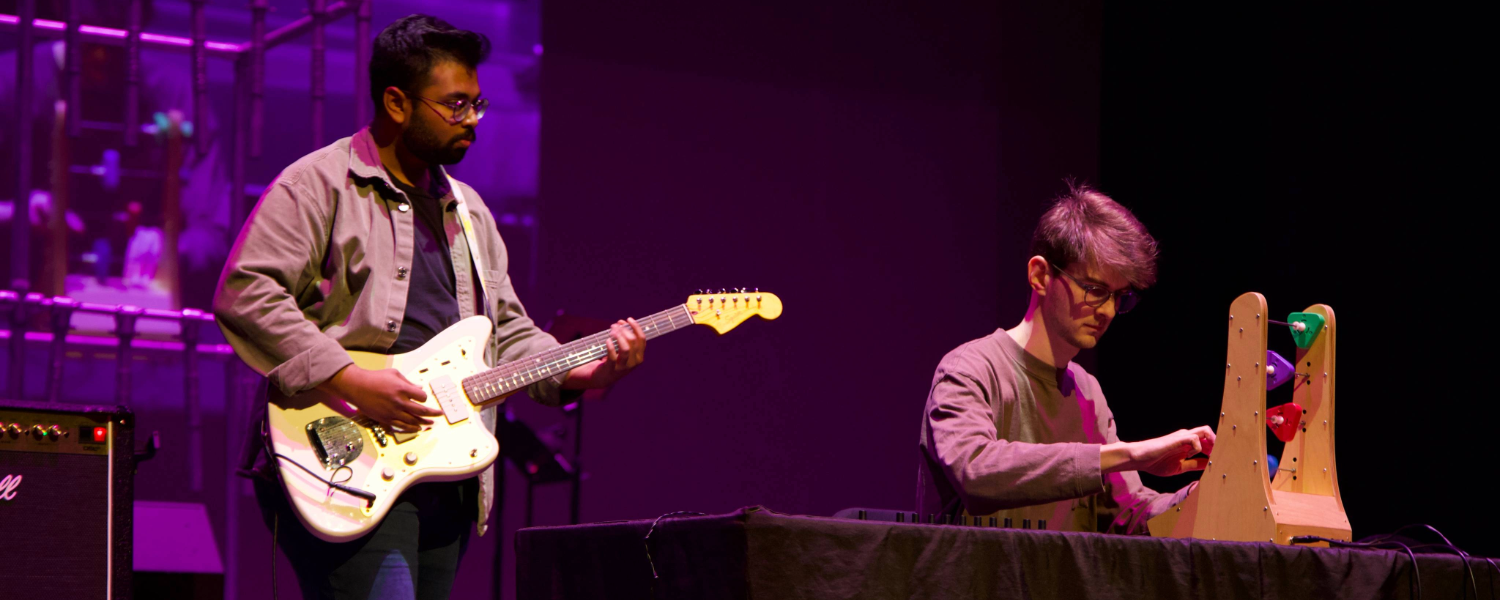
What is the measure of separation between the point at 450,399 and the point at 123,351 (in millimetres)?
2422

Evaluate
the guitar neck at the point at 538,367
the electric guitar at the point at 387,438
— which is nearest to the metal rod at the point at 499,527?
the guitar neck at the point at 538,367

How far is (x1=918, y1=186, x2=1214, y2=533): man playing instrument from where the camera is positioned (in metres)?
2.23

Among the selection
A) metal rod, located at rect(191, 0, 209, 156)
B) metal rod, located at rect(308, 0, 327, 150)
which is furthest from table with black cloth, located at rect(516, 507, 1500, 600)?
metal rod, located at rect(191, 0, 209, 156)

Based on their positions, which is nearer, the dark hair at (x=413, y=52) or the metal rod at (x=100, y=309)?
the dark hair at (x=413, y=52)

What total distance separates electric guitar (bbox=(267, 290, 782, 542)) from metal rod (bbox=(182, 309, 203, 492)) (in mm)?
2292

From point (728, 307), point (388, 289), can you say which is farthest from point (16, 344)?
point (728, 307)

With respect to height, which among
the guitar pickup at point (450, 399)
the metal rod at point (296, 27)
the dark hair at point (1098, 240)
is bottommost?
the guitar pickup at point (450, 399)

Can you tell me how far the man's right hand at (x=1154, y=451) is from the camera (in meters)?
2.04

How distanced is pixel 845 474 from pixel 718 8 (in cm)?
213

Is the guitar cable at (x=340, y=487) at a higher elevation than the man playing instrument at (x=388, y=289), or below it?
below

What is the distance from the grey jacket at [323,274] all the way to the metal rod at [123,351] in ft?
7.27

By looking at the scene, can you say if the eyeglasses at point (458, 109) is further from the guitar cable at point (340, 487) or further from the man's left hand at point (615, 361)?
the guitar cable at point (340, 487)

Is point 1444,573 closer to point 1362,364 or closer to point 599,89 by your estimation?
point 1362,364

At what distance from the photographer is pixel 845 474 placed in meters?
Result: 5.26
